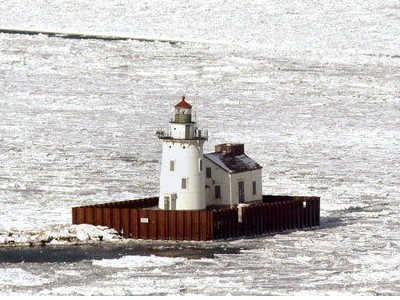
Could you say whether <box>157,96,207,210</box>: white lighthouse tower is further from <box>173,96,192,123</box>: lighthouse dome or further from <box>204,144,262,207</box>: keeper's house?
<box>204,144,262,207</box>: keeper's house

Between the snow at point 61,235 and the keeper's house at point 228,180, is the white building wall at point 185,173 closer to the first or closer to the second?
the keeper's house at point 228,180

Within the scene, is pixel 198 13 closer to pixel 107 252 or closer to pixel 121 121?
pixel 121 121

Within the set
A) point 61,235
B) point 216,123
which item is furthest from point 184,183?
point 216,123

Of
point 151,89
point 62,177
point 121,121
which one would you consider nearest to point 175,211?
point 62,177

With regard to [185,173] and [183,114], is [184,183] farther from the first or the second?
[183,114]

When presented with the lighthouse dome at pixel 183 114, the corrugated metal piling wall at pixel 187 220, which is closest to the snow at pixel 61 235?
the corrugated metal piling wall at pixel 187 220

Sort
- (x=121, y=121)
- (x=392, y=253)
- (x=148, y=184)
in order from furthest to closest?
(x=121, y=121), (x=148, y=184), (x=392, y=253)

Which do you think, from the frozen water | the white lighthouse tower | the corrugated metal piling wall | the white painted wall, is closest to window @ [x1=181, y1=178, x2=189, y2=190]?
the white lighthouse tower
